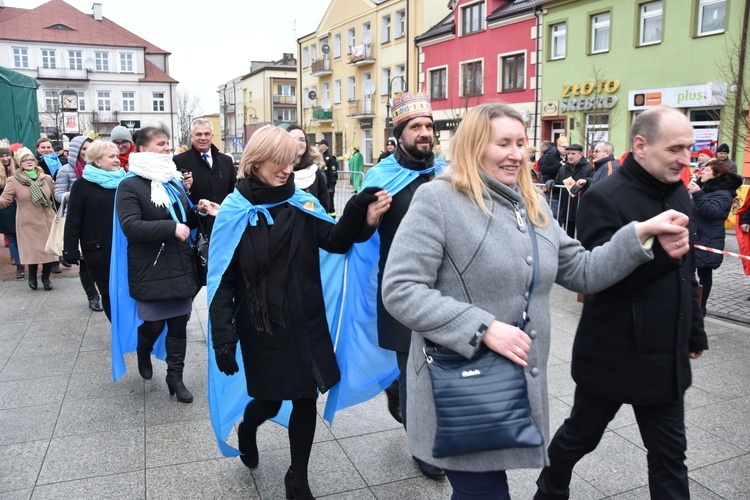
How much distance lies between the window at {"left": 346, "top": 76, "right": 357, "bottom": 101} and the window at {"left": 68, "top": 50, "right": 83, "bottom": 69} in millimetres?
37636

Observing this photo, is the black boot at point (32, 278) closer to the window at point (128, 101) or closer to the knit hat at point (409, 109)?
the knit hat at point (409, 109)

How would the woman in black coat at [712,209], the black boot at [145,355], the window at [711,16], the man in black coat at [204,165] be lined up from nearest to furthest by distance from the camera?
the black boot at [145,355] → the man in black coat at [204,165] → the woman in black coat at [712,209] → the window at [711,16]

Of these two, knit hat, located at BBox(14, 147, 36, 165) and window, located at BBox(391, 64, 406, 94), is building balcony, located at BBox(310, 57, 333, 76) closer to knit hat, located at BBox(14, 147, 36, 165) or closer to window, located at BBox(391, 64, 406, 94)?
window, located at BBox(391, 64, 406, 94)

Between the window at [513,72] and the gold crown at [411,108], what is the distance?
25226 mm

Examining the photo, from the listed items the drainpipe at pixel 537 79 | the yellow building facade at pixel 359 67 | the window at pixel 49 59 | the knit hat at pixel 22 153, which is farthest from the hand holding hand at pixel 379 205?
the window at pixel 49 59

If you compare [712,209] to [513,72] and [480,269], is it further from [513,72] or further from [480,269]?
[513,72]

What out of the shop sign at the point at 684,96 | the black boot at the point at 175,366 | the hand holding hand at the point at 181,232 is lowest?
the black boot at the point at 175,366

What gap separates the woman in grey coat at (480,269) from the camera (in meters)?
2.11

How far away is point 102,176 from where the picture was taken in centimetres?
558

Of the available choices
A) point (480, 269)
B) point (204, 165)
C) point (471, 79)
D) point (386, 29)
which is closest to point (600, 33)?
point (471, 79)

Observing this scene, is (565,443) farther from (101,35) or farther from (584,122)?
(101,35)

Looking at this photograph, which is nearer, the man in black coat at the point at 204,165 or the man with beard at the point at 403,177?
the man with beard at the point at 403,177

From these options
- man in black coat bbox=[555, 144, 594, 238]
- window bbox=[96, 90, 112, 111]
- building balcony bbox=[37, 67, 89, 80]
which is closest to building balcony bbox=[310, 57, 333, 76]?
building balcony bbox=[37, 67, 89, 80]

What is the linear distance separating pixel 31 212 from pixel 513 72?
23.0 metres
